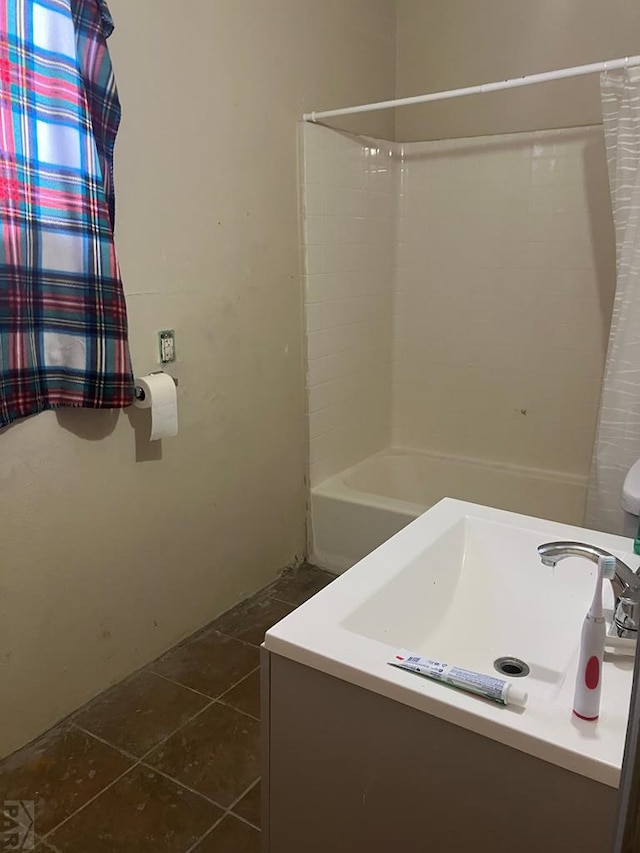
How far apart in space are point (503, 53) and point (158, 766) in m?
2.90

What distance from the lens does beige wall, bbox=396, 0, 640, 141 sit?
2561 mm

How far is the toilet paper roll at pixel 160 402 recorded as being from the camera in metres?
1.90

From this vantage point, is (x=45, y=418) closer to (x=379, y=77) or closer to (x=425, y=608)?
(x=425, y=608)

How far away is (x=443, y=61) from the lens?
9.43 ft

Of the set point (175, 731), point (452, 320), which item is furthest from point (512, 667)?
point (452, 320)

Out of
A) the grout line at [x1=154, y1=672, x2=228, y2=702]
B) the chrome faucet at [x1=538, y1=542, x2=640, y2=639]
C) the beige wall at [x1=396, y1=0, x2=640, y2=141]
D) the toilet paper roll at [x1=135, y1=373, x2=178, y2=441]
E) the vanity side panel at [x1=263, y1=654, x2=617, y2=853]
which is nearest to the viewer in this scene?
the vanity side panel at [x1=263, y1=654, x2=617, y2=853]

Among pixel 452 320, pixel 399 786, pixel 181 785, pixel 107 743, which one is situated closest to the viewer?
pixel 399 786

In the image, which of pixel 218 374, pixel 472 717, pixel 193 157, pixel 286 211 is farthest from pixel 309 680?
pixel 286 211

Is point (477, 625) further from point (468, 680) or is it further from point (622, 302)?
point (622, 302)

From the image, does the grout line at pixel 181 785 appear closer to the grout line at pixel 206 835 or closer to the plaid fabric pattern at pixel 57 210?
the grout line at pixel 206 835

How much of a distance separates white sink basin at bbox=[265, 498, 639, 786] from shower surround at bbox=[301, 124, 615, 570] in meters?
1.11

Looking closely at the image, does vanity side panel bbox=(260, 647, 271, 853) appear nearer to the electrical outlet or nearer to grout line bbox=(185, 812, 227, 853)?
grout line bbox=(185, 812, 227, 853)

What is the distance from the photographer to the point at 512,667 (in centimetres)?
116

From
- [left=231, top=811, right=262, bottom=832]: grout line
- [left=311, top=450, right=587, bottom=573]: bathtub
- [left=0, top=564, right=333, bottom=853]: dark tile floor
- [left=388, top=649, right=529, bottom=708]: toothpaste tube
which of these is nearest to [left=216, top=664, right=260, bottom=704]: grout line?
[left=0, top=564, right=333, bottom=853]: dark tile floor
